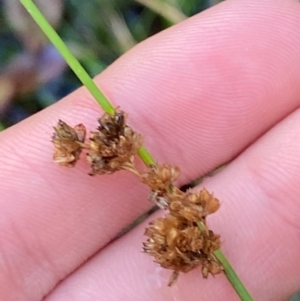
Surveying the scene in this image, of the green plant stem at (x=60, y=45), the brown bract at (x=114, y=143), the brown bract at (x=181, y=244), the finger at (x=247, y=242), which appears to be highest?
the green plant stem at (x=60, y=45)

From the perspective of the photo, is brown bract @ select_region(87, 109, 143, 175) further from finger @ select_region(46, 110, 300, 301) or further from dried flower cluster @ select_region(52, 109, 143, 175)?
finger @ select_region(46, 110, 300, 301)

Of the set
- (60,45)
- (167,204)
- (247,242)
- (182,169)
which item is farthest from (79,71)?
(247,242)

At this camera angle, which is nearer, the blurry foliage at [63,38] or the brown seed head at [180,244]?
the brown seed head at [180,244]

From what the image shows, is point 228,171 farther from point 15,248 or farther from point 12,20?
point 12,20

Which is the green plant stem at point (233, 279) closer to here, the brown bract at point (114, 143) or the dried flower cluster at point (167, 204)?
the dried flower cluster at point (167, 204)

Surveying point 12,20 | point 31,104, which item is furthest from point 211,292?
point 12,20

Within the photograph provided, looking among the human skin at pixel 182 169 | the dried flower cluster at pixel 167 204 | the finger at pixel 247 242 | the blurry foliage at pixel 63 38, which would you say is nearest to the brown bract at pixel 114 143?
the dried flower cluster at pixel 167 204

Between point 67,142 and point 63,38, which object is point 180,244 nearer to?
point 67,142
